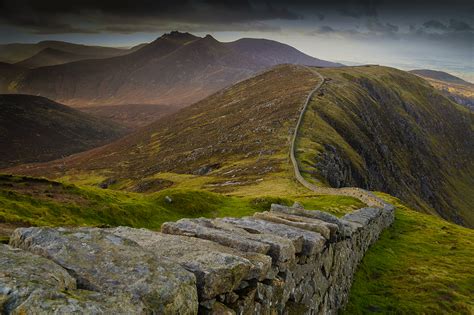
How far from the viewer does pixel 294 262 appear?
17.5 meters

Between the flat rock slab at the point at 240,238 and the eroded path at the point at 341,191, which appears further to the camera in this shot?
the eroded path at the point at 341,191

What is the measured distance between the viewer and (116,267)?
1048cm

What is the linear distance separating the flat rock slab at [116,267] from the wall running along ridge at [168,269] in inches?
1.0

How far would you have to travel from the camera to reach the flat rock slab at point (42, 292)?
7832 millimetres

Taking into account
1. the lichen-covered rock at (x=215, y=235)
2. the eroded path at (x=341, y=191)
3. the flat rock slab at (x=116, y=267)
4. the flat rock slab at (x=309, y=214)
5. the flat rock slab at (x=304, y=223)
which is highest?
the flat rock slab at (x=116, y=267)

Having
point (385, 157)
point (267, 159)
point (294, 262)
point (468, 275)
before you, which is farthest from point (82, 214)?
point (385, 157)

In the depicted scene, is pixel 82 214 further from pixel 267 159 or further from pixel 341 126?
pixel 341 126

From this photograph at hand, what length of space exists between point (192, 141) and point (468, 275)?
166 meters

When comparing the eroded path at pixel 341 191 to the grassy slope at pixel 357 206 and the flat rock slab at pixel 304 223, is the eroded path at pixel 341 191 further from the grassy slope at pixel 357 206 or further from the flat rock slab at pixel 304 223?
the flat rock slab at pixel 304 223

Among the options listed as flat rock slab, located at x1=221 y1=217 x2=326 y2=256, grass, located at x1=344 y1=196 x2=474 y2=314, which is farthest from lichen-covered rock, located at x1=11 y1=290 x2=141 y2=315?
grass, located at x1=344 y1=196 x2=474 y2=314

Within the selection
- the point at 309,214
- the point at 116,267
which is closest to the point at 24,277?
the point at 116,267

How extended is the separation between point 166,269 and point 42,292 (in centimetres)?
352

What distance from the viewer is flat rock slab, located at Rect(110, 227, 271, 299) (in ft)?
38.8

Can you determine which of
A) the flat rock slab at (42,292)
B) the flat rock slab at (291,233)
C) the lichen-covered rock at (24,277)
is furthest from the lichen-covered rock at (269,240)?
the lichen-covered rock at (24,277)
